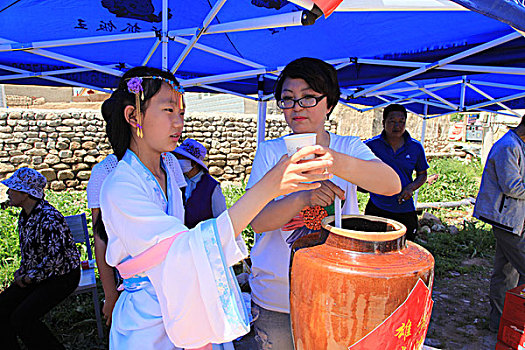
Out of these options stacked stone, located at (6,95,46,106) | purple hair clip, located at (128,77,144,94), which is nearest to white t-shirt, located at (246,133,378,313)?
purple hair clip, located at (128,77,144,94)

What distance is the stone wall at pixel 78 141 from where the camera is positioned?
7695mm

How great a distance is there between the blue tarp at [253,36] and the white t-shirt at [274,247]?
777mm

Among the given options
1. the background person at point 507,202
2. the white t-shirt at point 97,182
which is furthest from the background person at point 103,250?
the background person at point 507,202

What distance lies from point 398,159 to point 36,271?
3693 millimetres

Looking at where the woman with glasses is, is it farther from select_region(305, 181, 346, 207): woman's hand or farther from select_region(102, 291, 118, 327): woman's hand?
select_region(102, 291, 118, 327): woman's hand

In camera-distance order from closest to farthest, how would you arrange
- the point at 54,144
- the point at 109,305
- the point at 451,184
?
the point at 109,305 → the point at 54,144 → the point at 451,184

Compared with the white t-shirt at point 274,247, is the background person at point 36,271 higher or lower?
lower

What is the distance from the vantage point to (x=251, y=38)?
2695mm

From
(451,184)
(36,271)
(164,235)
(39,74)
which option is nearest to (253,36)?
(164,235)

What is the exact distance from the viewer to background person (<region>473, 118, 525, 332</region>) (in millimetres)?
3010

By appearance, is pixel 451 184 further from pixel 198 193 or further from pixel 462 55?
pixel 198 193

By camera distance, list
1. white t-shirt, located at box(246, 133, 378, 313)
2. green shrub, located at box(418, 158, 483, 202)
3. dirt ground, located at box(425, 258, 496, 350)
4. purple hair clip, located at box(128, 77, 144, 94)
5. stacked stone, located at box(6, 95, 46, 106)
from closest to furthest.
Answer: purple hair clip, located at box(128, 77, 144, 94) → white t-shirt, located at box(246, 133, 378, 313) → dirt ground, located at box(425, 258, 496, 350) → green shrub, located at box(418, 158, 483, 202) → stacked stone, located at box(6, 95, 46, 106)

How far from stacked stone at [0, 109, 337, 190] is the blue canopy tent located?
15.6 ft

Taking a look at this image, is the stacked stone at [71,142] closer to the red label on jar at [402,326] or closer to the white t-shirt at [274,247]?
the white t-shirt at [274,247]
